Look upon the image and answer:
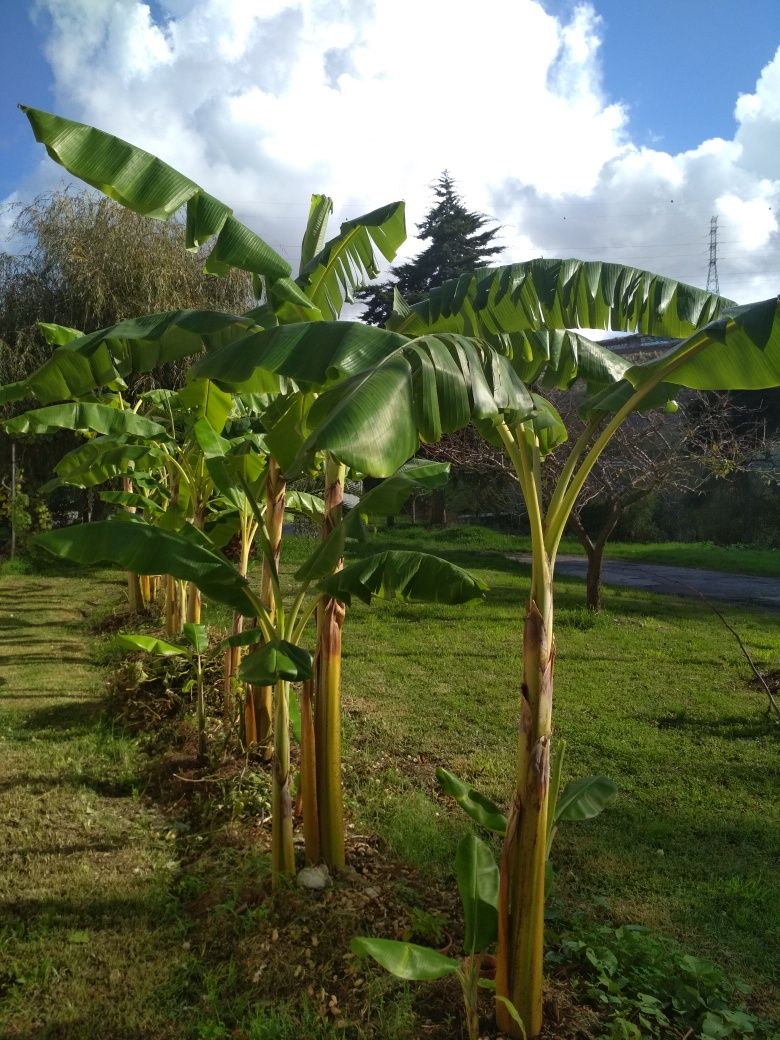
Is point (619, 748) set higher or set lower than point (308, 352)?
lower

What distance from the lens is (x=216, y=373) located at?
2.58 metres

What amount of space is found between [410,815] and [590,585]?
667 cm

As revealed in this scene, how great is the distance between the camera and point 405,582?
306 centimetres

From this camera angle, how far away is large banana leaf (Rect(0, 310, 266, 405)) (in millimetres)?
3143

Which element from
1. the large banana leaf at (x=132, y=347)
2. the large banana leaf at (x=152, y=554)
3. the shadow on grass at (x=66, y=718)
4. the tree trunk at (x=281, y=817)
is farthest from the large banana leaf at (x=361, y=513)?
the shadow on grass at (x=66, y=718)

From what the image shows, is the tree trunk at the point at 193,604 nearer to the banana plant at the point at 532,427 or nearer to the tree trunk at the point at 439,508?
the banana plant at the point at 532,427

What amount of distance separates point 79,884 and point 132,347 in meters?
2.57

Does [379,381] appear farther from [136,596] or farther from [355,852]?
[136,596]

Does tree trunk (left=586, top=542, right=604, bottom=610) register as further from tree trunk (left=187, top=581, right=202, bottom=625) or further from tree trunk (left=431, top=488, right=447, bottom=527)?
tree trunk (left=431, top=488, right=447, bottom=527)

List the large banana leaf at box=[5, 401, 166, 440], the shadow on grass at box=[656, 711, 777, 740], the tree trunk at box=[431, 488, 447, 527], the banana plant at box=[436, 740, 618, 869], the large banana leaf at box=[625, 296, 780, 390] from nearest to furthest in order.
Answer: the large banana leaf at box=[625, 296, 780, 390]
the banana plant at box=[436, 740, 618, 869]
the large banana leaf at box=[5, 401, 166, 440]
the shadow on grass at box=[656, 711, 777, 740]
the tree trunk at box=[431, 488, 447, 527]

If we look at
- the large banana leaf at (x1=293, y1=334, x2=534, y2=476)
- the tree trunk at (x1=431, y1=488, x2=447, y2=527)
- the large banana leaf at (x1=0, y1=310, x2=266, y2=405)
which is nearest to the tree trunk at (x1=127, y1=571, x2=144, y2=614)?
the large banana leaf at (x1=0, y1=310, x2=266, y2=405)

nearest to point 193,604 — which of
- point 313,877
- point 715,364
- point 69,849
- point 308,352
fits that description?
point 69,849

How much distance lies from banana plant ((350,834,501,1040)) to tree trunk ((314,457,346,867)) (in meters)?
0.96

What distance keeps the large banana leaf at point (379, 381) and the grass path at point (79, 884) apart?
217 cm
